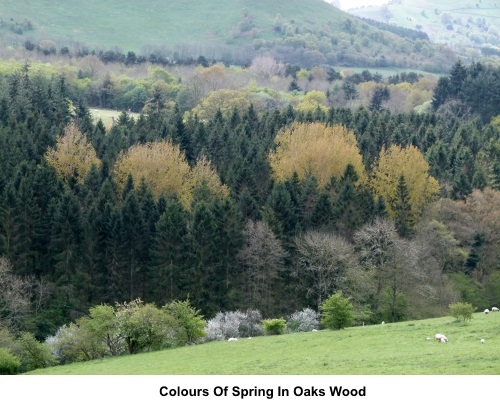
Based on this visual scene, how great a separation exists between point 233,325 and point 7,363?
18637 mm

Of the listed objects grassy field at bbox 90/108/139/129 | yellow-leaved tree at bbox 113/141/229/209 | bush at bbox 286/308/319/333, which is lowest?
grassy field at bbox 90/108/139/129

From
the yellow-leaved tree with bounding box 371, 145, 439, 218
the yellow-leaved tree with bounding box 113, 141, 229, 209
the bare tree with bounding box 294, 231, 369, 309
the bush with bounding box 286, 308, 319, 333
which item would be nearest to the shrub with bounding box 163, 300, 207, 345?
the bush with bounding box 286, 308, 319, 333

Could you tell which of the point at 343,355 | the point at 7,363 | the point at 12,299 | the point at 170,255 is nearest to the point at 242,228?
the point at 170,255

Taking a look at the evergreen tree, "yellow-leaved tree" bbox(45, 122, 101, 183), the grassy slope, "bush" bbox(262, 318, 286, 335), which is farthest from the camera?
"yellow-leaved tree" bbox(45, 122, 101, 183)

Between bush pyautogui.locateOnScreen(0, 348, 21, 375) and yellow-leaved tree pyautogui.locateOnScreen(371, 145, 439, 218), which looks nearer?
bush pyautogui.locateOnScreen(0, 348, 21, 375)

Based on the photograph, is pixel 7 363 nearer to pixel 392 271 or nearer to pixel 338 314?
pixel 338 314

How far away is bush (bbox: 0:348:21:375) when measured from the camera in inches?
2301

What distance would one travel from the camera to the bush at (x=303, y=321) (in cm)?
7138

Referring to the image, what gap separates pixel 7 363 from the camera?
5850cm

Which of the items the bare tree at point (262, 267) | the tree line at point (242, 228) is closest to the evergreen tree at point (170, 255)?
the tree line at point (242, 228)

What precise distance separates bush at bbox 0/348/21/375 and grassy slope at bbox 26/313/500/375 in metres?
1.59

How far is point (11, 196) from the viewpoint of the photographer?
8506cm

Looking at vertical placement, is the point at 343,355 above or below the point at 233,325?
above

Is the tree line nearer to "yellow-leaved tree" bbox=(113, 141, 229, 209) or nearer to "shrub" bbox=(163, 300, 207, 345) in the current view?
"yellow-leaved tree" bbox=(113, 141, 229, 209)
